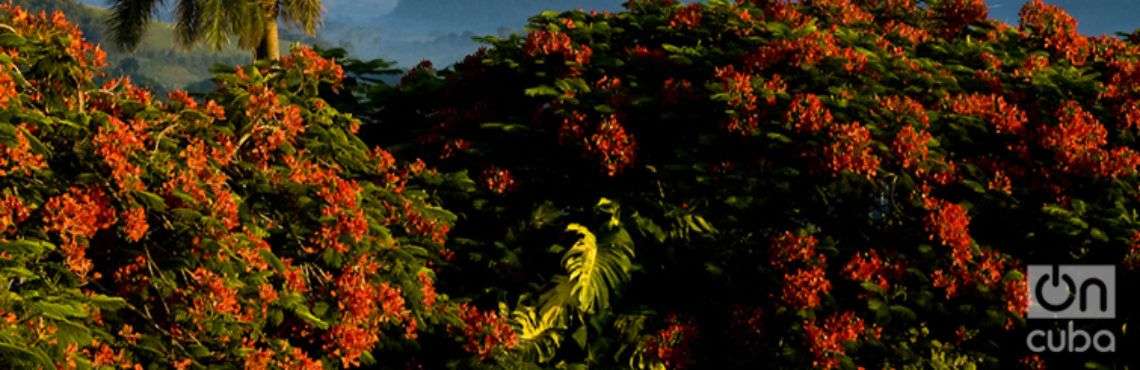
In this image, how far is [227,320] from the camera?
219 inches

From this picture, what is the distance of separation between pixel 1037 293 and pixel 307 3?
25.8 m

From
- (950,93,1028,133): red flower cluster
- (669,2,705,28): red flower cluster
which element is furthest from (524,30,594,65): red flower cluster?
(950,93,1028,133): red flower cluster

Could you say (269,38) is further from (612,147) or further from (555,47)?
(612,147)

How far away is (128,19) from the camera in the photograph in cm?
3206

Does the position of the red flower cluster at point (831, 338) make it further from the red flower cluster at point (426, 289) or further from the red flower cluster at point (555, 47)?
the red flower cluster at point (555, 47)

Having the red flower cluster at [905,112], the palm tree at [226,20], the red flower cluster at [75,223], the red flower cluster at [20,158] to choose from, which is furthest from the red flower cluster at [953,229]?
the palm tree at [226,20]

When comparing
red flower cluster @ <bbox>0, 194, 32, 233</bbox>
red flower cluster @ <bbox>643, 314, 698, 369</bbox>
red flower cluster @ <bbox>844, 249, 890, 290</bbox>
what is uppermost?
red flower cluster @ <bbox>0, 194, 32, 233</bbox>

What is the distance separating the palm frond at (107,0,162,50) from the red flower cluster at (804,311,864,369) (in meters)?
30.0

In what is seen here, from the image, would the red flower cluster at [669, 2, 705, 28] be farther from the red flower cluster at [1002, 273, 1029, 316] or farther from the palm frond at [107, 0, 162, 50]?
the palm frond at [107, 0, 162, 50]

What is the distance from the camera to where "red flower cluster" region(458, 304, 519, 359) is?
21.4ft

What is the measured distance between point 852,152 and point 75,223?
473 centimetres

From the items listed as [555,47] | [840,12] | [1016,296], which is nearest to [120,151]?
[555,47]

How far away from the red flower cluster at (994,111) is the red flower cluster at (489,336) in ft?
12.4

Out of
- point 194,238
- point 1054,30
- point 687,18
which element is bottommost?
point 194,238
